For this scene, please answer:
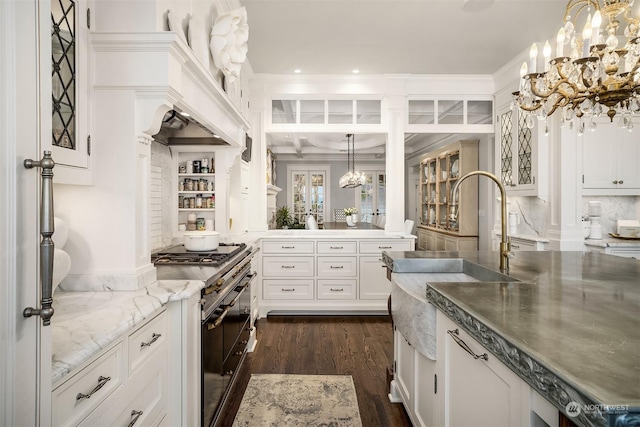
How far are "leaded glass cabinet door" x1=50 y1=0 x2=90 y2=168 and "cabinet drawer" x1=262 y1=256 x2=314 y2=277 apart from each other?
2.71m

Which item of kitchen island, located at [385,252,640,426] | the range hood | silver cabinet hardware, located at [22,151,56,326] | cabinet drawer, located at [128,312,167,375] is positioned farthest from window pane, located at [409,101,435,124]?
silver cabinet hardware, located at [22,151,56,326]

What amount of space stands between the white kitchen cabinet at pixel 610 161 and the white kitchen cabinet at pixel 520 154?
349 mm

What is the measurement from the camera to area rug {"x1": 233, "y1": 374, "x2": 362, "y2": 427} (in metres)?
2.06

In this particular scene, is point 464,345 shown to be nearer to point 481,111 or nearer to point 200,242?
point 200,242

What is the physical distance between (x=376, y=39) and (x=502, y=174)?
7.27 ft

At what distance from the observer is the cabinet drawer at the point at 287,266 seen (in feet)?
13.1

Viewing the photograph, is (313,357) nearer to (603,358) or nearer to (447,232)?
(603,358)

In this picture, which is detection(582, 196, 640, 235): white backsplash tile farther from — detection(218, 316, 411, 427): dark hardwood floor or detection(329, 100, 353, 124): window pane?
detection(329, 100, 353, 124): window pane

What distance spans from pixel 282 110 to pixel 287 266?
6.56 feet

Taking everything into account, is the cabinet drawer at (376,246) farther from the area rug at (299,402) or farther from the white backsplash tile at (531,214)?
the area rug at (299,402)

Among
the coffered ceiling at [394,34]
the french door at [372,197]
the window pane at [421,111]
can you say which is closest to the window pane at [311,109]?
the coffered ceiling at [394,34]

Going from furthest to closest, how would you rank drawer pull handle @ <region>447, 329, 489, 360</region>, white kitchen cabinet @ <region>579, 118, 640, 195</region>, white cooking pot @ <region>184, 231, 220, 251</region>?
white kitchen cabinet @ <region>579, 118, 640, 195</region> → white cooking pot @ <region>184, 231, 220, 251</region> → drawer pull handle @ <region>447, 329, 489, 360</region>

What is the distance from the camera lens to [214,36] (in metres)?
2.19

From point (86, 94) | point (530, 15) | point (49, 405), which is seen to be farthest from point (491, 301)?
point (530, 15)
